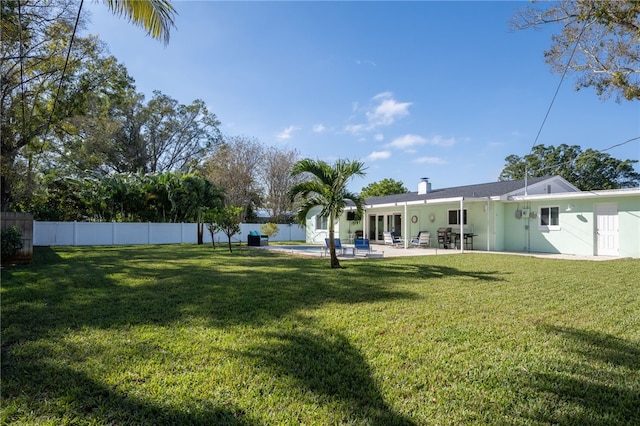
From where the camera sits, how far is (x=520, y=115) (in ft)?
54.4

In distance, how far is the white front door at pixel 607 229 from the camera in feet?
45.8

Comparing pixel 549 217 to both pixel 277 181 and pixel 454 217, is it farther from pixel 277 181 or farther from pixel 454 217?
pixel 277 181

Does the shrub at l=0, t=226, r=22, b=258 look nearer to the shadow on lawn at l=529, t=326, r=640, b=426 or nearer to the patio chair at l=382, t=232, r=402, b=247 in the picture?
the shadow on lawn at l=529, t=326, r=640, b=426

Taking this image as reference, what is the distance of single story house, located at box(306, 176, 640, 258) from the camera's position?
13811 mm

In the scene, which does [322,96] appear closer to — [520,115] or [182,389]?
[520,115]

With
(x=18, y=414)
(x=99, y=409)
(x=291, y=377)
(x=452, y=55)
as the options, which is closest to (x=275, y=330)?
(x=291, y=377)

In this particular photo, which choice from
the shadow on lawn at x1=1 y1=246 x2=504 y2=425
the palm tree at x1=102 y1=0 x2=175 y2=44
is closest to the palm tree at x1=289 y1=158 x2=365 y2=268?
the shadow on lawn at x1=1 y1=246 x2=504 y2=425

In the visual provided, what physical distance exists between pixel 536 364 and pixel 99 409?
12.7 feet

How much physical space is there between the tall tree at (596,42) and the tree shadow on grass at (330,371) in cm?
1006

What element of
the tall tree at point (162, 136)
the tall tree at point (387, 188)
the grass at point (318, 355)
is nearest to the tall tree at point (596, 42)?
the grass at point (318, 355)

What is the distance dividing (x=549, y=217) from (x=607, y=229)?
215 centimetres

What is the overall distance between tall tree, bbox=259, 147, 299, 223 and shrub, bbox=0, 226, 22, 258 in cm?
2247

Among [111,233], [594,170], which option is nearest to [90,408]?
[111,233]

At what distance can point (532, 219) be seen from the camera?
53.6 ft
